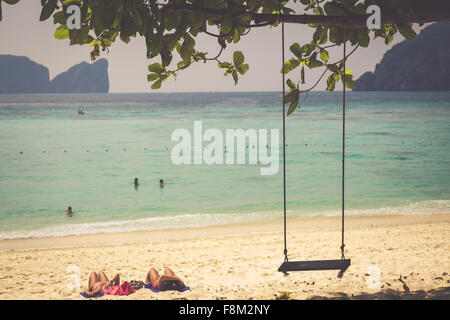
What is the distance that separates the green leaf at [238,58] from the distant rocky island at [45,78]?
15960 centimetres

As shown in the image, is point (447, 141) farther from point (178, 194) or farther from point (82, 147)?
point (82, 147)

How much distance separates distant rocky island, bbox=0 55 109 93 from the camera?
14650 centimetres

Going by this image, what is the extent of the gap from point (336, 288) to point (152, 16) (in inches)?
144

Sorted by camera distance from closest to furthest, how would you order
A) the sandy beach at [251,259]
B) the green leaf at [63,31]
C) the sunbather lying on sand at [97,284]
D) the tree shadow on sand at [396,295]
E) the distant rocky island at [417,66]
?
the green leaf at [63,31] < the tree shadow on sand at [396,295] < the sandy beach at [251,259] < the sunbather lying on sand at [97,284] < the distant rocky island at [417,66]

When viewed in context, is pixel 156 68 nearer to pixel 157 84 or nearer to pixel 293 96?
pixel 157 84

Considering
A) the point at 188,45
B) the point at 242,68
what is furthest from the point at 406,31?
the point at 188,45

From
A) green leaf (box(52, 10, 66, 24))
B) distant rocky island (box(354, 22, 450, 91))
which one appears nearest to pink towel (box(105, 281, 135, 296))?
green leaf (box(52, 10, 66, 24))

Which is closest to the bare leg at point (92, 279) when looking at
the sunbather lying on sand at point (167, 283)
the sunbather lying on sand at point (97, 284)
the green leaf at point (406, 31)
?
the sunbather lying on sand at point (97, 284)

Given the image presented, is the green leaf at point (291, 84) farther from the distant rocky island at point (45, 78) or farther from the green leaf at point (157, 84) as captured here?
the distant rocky island at point (45, 78)

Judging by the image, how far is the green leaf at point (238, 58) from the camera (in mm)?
2023

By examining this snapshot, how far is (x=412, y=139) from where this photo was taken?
28.6 m

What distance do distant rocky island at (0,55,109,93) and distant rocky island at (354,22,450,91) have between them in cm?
9779

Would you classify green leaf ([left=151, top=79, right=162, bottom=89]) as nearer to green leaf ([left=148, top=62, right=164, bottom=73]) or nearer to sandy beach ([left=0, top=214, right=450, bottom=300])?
green leaf ([left=148, top=62, right=164, bottom=73])

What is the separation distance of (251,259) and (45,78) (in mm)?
170361
